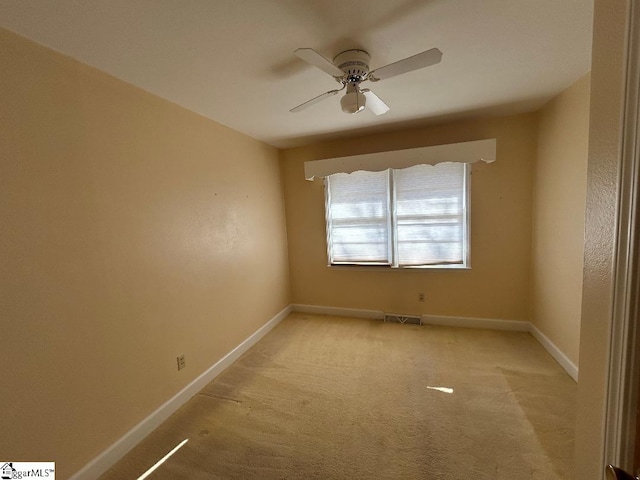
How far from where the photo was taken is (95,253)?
161cm

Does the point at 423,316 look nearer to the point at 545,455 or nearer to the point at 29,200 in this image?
the point at 545,455

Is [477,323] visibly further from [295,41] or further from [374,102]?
[295,41]

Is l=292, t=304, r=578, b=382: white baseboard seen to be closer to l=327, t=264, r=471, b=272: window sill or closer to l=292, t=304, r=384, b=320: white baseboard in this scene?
l=292, t=304, r=384, b=320: white baseboard

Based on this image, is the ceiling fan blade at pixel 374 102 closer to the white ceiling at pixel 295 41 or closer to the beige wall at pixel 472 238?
the white ceiling at pixel 295 41

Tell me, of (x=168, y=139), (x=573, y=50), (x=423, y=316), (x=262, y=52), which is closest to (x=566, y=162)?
(x=573, y=50)

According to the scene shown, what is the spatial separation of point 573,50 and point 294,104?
1874 mm

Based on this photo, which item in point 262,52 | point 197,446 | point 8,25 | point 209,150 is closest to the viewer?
point 8,25

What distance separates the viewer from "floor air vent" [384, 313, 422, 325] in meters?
3.38

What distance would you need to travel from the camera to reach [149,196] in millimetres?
1934

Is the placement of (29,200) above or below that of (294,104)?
below

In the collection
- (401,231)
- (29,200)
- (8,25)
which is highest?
(8,25)

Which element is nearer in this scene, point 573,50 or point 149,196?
point 573,50

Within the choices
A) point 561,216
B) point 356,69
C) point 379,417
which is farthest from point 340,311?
point 356,69

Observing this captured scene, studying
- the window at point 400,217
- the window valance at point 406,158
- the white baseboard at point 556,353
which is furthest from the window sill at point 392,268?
the window valance at point 406,158
